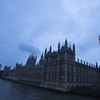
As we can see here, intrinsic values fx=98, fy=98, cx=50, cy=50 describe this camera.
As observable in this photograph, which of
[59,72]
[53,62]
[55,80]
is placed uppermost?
[53,62]

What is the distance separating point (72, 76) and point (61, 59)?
11.1 metres

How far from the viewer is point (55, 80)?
5531 cm

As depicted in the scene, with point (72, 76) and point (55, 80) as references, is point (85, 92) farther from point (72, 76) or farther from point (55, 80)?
point (55, 80)

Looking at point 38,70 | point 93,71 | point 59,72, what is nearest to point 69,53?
point 59,72

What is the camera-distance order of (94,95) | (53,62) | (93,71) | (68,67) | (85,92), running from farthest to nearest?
(93,71), (53,62), (68,67), (85,92), (94,95)

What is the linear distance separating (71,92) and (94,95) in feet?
37.9

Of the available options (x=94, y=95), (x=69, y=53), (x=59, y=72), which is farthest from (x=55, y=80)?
(x=94, y=95)

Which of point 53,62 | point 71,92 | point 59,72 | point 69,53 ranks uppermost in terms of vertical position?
point 69,53

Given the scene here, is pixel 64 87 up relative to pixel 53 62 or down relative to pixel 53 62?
down

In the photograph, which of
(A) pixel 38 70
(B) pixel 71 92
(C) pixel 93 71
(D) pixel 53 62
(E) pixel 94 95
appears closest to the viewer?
(E) pixel 94 95

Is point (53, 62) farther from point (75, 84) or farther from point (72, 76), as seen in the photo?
point (75, 84)

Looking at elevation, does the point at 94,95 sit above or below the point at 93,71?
below

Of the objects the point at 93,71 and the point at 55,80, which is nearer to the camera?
the point at 55,80

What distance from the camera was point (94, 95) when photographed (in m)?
36.1
